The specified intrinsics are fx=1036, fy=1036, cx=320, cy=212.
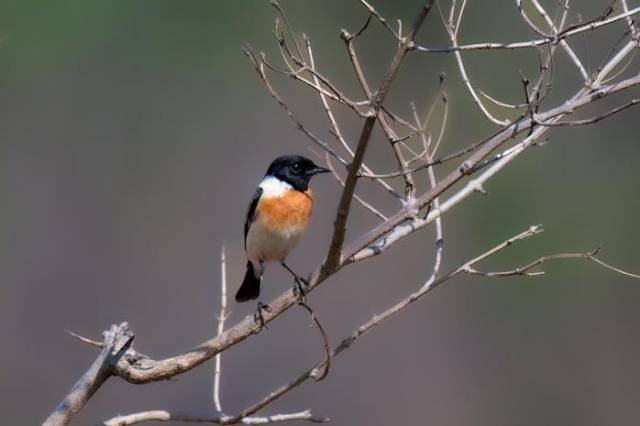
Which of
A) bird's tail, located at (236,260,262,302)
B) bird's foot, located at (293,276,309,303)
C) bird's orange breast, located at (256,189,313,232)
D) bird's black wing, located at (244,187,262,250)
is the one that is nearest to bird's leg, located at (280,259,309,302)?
bird's foot, located at (293,276,309,303)

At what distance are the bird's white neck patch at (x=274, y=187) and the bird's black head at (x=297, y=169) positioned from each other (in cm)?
2

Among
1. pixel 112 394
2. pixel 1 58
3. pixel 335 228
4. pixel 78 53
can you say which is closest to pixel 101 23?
pixel 78 53

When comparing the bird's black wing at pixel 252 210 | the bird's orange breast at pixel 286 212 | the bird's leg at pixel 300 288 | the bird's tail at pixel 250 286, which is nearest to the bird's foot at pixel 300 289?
the bird's leg at pixel 300 288

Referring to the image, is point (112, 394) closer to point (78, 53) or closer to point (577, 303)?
point (78, 53)

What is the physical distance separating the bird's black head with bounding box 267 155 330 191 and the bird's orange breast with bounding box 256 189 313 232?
0.13 feet

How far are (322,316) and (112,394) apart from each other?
1.49 m

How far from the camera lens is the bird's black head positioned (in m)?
4.02

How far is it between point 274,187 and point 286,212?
15 centimetres

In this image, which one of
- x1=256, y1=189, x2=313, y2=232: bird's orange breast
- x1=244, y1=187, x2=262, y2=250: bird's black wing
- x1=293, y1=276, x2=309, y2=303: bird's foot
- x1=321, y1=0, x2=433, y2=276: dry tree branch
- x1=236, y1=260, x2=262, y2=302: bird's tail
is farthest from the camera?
x1=236, y1=260, x2=262, y2=302: bird's tail

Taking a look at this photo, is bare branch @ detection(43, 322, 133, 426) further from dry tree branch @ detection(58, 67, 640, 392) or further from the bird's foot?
the bird's foot

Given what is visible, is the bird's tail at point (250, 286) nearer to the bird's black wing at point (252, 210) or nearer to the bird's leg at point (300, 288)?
the bird's black wing at point (252, 210)

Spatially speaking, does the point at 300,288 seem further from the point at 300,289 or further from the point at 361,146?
the point at 361,146

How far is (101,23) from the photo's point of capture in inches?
335

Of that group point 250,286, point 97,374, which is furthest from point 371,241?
point 250,286
